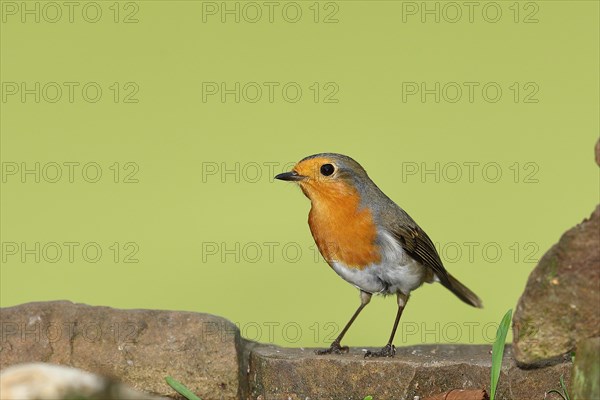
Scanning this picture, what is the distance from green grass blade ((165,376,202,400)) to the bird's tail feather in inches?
93.8

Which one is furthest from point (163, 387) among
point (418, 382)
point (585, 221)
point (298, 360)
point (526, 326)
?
point (585, 221)

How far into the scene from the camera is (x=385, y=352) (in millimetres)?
6441

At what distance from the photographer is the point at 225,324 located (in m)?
6.08

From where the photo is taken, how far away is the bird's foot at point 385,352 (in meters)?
6.38

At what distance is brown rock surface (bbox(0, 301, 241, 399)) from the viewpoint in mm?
5957

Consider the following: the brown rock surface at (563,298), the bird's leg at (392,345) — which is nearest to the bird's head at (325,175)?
the bird's leg at (392,345)

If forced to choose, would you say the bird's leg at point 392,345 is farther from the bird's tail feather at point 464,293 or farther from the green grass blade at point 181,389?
the green grass blade at point 181,389

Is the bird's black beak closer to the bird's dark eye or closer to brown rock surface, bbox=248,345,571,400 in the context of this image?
the bird's dark eye

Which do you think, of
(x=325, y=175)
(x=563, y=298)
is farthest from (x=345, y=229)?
(x=563, y=298)

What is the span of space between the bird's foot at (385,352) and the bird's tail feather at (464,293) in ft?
3.06

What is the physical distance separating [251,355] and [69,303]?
119cm

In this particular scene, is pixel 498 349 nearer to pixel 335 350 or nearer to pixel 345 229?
pixel 345 229

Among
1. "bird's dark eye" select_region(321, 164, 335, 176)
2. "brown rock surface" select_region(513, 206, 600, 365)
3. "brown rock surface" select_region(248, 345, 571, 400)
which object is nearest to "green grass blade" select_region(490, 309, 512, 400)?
"brown rock surface" select_region(248, 345, 571, 400)

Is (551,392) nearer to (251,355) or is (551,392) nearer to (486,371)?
(486,371)
